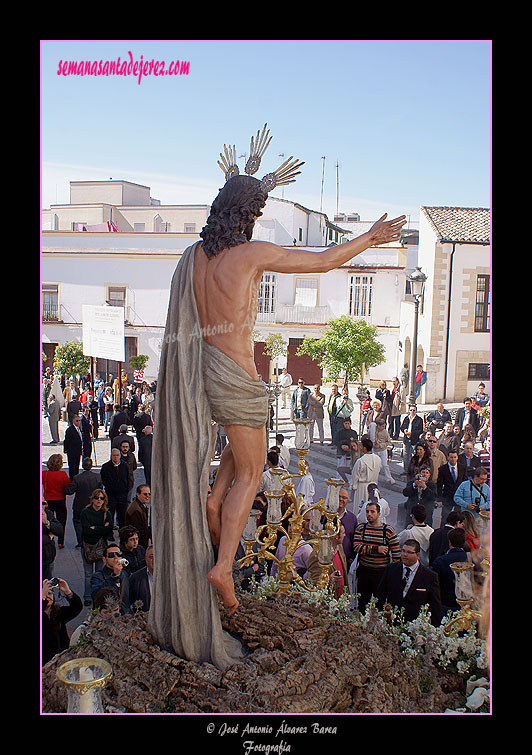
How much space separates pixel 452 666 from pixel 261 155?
130 inches

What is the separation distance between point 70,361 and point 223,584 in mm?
12073

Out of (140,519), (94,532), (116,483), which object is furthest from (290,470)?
(94,532)

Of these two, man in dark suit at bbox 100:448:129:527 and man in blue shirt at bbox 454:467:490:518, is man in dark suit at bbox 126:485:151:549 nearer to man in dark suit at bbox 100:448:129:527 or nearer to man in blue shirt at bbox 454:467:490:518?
man in dark suit at bbox 100:448:129:527

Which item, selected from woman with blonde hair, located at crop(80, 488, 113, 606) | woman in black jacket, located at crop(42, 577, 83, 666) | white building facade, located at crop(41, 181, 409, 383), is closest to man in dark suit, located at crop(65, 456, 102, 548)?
woman with blonde hair, located at crop(80, 488, 113, 606)

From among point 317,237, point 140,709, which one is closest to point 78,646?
point 140,709

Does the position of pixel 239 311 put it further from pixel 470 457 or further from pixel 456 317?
pixel 456 317

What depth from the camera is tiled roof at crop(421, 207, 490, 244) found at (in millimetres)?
20062

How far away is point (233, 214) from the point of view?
169 inches

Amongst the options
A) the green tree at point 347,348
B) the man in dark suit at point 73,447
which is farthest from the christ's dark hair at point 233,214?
the green tree at point 347,348

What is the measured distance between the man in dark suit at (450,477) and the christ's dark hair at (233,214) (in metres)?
5.60

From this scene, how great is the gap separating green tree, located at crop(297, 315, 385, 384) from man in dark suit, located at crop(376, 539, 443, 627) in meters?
10.3

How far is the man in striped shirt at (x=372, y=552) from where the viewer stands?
5.60 metres

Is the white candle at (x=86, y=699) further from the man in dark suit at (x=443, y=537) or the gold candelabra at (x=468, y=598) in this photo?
the man in dark suit at (x=443, y=537)

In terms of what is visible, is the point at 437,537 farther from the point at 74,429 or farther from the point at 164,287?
the point at 164,287
